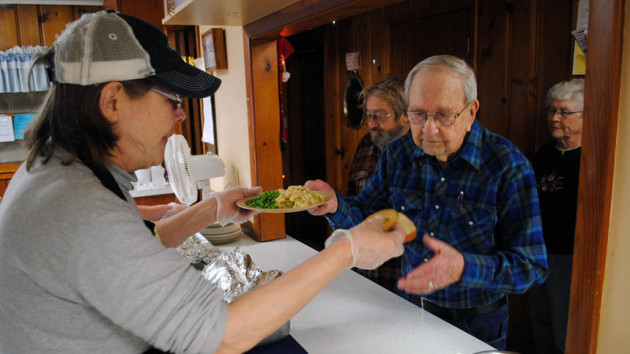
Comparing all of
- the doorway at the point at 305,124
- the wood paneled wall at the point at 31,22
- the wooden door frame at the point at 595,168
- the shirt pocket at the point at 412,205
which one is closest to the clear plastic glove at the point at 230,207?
the shirt pocket at the point at 412,205

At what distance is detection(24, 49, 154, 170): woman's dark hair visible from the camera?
85 centimetres

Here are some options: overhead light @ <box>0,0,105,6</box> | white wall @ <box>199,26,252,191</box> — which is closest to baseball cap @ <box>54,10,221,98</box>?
white wall @ <box>199,26,252,191</box>

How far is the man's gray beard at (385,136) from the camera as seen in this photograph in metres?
2.39

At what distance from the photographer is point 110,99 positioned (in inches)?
33.9

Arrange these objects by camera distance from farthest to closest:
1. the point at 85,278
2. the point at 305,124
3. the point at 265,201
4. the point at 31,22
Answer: the point at 31,22 < the point at 305,124 < the point at 265,201 < the point at 85,278

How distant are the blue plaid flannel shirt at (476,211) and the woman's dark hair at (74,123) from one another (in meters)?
0.96

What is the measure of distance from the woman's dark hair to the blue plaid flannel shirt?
0.96 m

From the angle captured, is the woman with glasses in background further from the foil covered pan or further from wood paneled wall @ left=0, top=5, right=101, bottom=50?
wood paneled wall @ left=0, top=5, right=101, bottom=50

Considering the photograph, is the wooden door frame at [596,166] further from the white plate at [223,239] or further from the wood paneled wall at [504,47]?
the white plate at [223,239]

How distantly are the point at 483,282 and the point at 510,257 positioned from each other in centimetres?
12

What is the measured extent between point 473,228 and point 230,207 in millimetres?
930

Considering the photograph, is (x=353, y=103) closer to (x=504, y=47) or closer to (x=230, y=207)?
(x=504, y=47)

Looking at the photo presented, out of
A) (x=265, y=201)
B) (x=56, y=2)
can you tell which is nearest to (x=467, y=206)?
(x=265, y=201)

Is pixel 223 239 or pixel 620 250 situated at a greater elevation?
pixel 620 250
